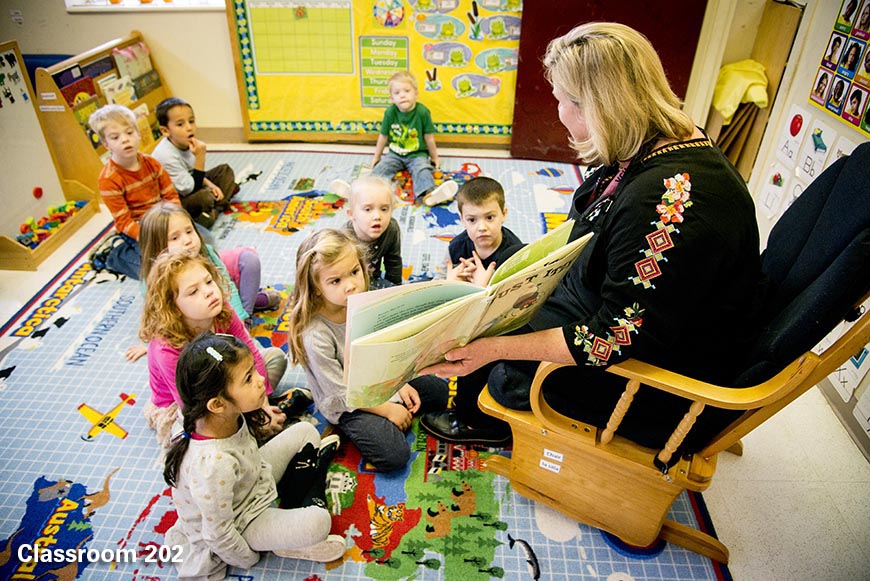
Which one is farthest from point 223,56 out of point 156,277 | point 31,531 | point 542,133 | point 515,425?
point 515,425

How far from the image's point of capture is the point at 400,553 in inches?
65.6

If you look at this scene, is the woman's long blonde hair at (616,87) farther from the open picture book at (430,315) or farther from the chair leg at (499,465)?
the chair leg at (499,465)

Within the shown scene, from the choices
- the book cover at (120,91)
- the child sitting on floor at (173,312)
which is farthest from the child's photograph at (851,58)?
the book cover at (120,91)

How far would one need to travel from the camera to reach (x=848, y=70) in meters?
2.29

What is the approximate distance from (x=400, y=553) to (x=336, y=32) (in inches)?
133

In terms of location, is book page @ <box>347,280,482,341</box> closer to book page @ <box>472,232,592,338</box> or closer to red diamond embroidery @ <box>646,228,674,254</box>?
book page @ <box>472,232,592,338</box>

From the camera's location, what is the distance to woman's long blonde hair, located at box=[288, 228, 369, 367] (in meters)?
1.76

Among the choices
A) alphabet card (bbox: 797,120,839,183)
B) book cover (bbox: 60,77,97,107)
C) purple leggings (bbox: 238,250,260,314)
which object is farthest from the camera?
book cover (bbox: 60,77,97,107)

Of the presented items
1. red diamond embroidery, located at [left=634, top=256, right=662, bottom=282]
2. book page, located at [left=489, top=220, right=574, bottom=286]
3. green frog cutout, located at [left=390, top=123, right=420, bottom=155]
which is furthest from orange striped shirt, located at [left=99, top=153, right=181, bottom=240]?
red diamond embroidery, located at [left=634, top=256, right=662, bottom=282]

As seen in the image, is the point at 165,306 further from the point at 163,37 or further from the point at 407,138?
the point at 163,37

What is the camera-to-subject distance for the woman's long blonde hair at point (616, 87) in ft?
4.08

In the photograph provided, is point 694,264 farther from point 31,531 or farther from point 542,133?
point 542,133

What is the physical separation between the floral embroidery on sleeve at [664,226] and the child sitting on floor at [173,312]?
129 centimetres

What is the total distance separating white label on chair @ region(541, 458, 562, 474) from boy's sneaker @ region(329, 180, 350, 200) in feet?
7.12
